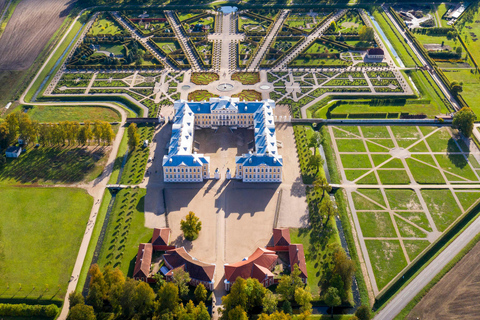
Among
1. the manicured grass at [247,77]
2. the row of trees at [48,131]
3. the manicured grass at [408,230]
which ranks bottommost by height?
the manicured grass at [408,230]

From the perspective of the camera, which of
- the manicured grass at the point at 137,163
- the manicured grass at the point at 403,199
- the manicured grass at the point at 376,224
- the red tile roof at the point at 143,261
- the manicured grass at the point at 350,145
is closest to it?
the red tile roof at the point at 143,261

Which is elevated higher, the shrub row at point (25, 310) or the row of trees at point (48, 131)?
the row of trees at point (48, 131)


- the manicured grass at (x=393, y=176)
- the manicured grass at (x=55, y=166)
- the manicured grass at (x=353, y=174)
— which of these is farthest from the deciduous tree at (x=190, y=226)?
the manicured grass at (x=393, y=176)

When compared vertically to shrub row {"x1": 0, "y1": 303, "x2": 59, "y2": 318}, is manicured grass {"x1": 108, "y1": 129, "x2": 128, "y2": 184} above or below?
above

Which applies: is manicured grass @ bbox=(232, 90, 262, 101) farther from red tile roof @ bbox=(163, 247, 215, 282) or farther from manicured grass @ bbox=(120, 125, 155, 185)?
red tile roof @ bbox=(163, 247, 215, 282)

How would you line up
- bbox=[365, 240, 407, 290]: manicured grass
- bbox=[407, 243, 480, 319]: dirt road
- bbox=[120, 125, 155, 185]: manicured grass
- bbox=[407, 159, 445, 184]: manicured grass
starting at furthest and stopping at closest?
bbox=[120, 125, 155, 185]: manicured grass, bbox=[407, 159, 445, 184]: manicured grass, bbox=[365, 240, 407, 290]: manicured grass, bbox=[407, 243, 480, 319]: dirt road

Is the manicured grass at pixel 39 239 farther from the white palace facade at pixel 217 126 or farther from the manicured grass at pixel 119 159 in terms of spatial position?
the white palace facade at pixel 217 126

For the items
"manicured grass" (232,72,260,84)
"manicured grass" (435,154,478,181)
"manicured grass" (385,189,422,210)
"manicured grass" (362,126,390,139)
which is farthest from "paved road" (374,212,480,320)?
"manicured grass" (232,72,260,84)
